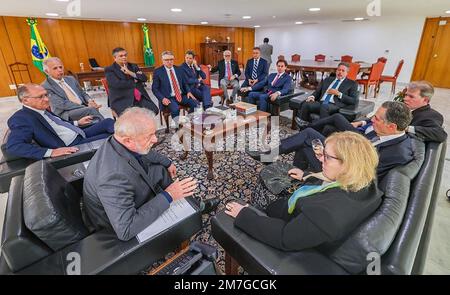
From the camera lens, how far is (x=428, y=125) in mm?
1990

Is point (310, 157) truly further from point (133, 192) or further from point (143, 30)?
point (143, 30)

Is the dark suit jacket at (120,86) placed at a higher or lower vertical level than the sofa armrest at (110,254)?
higher

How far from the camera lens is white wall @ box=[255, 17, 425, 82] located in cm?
759

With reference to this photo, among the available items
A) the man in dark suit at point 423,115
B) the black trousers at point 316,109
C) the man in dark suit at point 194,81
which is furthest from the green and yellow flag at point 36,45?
the man in dark suit at point 423,115

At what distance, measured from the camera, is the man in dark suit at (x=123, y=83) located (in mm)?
3410

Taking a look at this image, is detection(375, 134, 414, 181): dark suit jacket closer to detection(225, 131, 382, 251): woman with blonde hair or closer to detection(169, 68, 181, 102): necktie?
detection(225, 131, 382, 251): woman with blonde hair

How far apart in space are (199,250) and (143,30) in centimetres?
949

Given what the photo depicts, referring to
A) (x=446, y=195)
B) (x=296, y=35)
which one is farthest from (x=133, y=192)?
(x=296, y=35)

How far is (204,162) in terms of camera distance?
2889mm

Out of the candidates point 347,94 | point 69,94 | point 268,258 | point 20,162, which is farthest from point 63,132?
point 347,94

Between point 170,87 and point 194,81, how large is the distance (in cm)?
53

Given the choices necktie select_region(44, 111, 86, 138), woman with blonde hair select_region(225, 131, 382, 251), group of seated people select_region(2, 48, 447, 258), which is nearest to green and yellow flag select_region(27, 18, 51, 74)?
group of seated people select_region(2, 48, 447, 258)

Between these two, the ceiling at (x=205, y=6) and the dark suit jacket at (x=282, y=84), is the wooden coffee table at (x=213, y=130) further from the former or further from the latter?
the ceiling at (x=205, y=6)

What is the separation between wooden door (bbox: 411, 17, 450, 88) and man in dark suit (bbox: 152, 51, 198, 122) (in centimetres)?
827
